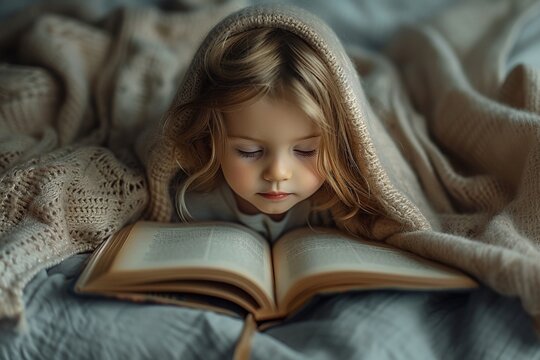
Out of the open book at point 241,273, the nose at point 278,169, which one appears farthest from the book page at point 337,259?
the nose at point 278,169

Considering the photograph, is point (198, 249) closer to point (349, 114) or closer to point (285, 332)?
point (285, 332)

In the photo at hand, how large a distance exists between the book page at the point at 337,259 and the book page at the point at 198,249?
0.03m

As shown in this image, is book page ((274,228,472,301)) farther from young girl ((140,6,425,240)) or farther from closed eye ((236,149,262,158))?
closed eye ((236,149,262,158))

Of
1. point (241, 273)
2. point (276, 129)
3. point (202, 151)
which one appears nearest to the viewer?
point (241, 273)

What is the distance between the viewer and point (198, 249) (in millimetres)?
825

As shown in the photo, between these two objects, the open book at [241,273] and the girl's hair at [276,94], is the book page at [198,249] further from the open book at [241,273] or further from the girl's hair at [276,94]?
the girl's hair at [276,94]

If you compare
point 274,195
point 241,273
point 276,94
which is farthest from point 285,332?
point 276,94

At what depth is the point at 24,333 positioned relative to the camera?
0.75 meters

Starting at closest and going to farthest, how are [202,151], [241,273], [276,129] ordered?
[241,273], [276,129], [202,151]

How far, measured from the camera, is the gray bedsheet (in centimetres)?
73

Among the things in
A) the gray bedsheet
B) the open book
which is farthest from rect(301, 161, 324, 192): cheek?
the gray bedsheet

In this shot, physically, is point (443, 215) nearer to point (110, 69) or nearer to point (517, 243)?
point (517, 243)

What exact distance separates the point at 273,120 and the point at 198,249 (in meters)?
0.22

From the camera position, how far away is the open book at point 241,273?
0.76m
